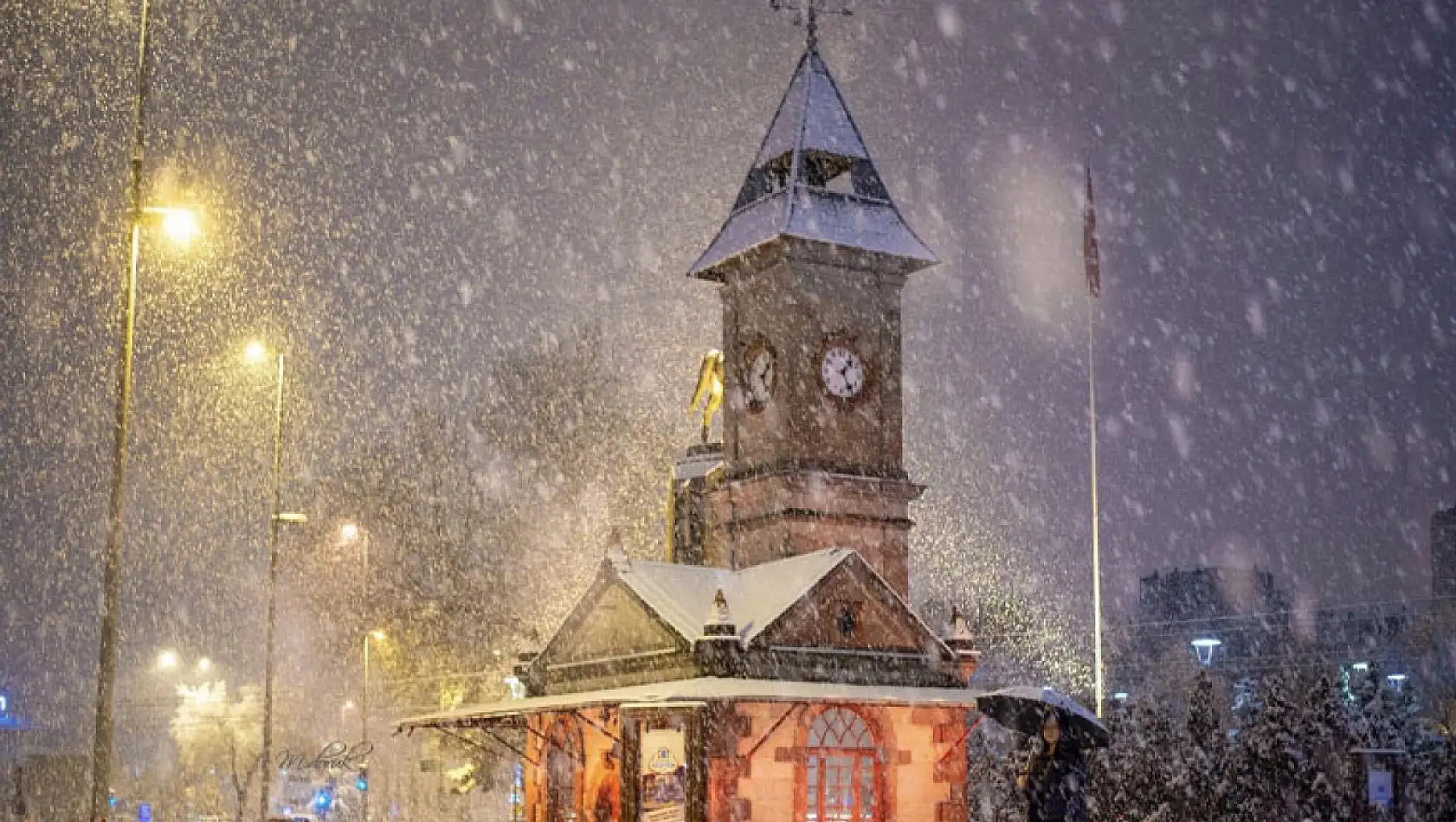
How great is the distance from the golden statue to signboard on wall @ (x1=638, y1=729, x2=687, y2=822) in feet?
42.2

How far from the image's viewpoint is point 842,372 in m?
39.2

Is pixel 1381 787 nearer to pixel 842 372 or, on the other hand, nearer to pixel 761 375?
pixel 842 372

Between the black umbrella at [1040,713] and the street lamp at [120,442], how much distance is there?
11.4 m

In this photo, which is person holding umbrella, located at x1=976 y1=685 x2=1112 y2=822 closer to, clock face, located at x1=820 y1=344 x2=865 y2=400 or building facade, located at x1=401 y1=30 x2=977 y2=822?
building facade, located at x1=401 y1=30 x2=977 y2=822

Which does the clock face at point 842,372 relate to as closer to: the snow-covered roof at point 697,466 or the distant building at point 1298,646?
the snow-covered roof at point 697,466

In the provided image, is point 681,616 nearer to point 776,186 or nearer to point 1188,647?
point 776,186

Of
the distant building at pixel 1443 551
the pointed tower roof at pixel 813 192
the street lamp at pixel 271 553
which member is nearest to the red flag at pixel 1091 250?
the pointed tower roof at pixel 813 192

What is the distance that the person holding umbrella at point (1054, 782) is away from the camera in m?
19.6

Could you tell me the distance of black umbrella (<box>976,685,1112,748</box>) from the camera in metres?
21.8

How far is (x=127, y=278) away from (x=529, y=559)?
3190 cm

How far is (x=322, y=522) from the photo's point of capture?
54.9 meters

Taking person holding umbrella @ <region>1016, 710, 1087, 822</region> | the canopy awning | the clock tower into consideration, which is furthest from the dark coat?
the clock tower

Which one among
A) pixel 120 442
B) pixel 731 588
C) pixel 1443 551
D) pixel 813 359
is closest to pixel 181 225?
pixel 120 442

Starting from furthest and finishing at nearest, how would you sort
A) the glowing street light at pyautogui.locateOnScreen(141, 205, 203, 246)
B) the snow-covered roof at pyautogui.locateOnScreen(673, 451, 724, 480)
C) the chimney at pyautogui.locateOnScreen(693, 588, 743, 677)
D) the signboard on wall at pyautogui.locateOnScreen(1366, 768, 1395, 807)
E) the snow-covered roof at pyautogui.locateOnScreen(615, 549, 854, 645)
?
the snow-covered roof at pyautogui.locateOnScreen(673, 451, 724, 480) < the snow-covered roof at pyautogui.locateOnScreen(615, 549, 854, 645) < the chimney at pyautogui.locateOnScreen(693, 588, 743, 677) < the signboard on wall at pyautogui.locateOnScreen(1366, 768, 1395, 807) < the glowing street light at pyautogui.locateOnScreen(141, 205, 203, 246)
